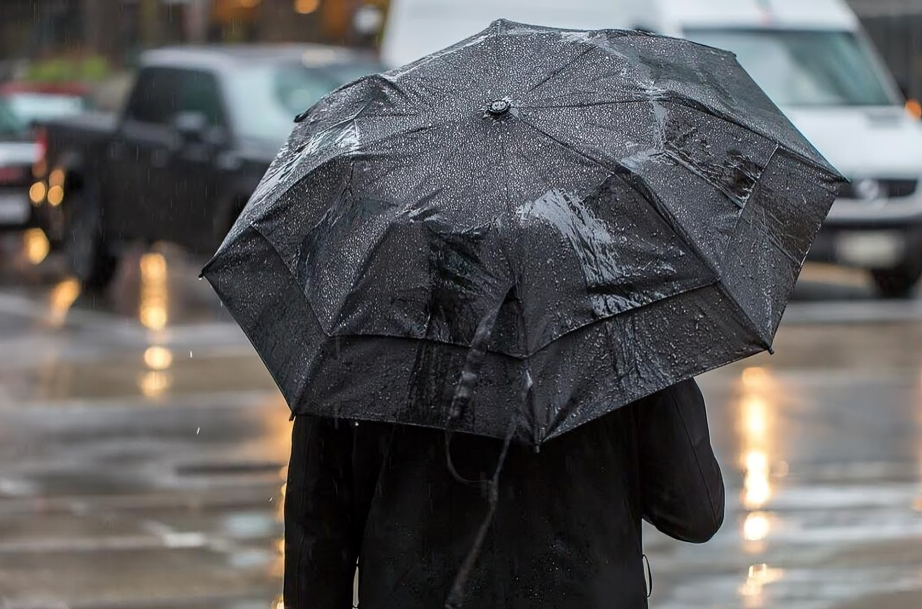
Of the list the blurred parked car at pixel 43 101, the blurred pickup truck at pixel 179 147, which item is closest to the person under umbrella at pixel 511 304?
the blurred pickup truck at pixel 179 147

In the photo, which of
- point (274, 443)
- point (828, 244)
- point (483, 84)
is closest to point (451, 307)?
point (483, 84)

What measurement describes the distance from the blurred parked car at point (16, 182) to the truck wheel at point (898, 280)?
8198 mm

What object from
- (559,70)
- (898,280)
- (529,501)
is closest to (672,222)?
(559,70)

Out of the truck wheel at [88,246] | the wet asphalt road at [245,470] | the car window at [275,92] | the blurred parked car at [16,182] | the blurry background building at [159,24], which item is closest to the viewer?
the wet asphalt road at [245,470]

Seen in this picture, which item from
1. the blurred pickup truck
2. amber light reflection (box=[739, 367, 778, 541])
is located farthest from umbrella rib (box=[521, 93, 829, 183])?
the blurred pickup truck

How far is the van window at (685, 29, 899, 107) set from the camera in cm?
1294

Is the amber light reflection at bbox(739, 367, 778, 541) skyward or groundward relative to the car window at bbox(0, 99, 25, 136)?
groundward

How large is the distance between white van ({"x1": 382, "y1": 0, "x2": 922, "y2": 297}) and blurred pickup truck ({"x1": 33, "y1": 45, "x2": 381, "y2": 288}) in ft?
4.94

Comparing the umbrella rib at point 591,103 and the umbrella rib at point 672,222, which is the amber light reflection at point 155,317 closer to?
the umbrella rib at point 591,103

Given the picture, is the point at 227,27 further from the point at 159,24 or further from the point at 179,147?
the point at 179,147

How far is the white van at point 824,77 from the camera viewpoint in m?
12.2

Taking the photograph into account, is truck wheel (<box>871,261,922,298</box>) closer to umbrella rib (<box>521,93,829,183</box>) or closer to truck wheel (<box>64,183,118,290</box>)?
truck wheel (<box>64,183,118,290</box>)

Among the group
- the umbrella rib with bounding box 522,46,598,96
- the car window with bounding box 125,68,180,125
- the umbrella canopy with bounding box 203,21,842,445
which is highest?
the car window with bounding box 125,68,180,125

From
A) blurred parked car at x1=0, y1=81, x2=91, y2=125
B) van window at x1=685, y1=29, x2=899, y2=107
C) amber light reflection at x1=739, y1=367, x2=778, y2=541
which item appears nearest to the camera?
amber light reflection at x1=739, y1=367, x2=778, y2=541
